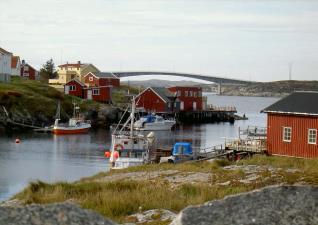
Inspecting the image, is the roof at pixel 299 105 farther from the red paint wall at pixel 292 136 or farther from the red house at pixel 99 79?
the red house at pixel 99 79

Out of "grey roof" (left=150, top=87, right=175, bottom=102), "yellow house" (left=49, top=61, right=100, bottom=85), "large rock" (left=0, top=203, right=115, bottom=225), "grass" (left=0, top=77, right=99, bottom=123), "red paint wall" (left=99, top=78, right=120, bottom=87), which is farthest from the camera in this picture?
"yellow house" (left=49, top=61, right=100, bottom=85)

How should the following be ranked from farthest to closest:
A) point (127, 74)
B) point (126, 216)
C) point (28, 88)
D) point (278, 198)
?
1. point (127, 74)
2. point (28, 88)
3. point (126, 216)
4. point (278, 198)

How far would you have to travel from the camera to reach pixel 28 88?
83.8 m

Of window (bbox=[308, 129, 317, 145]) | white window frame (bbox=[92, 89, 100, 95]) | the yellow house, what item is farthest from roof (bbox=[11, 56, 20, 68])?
window (bbox=[308, 129, 317, 145])

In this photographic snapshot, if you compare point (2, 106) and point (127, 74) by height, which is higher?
point (127, 74)

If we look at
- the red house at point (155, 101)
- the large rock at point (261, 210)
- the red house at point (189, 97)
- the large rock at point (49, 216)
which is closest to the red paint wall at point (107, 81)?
the red house at point (155, 101)

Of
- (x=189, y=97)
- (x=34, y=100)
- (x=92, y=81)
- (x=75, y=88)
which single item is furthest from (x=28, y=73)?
(x=189, y=97)

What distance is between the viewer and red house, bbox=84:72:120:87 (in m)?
101

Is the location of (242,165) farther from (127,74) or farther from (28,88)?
(127,74)

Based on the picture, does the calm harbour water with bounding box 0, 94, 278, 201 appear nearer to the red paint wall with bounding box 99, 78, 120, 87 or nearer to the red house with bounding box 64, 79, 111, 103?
the red house with bounding box 64, 79, 111, 103

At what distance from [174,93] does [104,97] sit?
1293cm

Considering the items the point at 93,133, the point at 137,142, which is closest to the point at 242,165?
the point at 137,142

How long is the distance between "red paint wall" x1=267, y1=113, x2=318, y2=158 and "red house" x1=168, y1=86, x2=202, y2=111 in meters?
65.6

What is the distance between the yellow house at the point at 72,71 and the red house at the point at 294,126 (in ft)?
257
